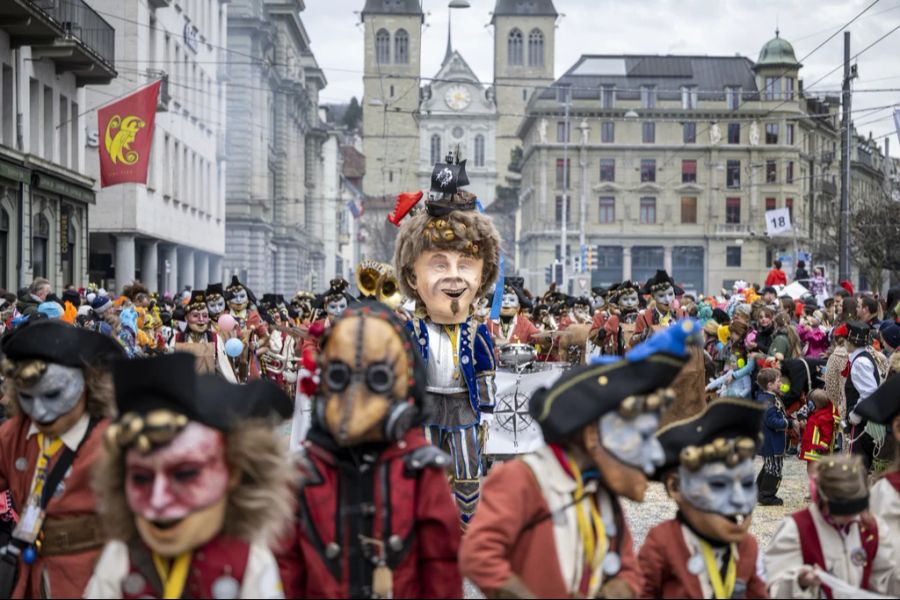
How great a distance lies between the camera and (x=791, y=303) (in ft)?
62.4

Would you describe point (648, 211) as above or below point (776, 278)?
above

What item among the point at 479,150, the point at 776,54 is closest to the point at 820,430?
the point at 776,54

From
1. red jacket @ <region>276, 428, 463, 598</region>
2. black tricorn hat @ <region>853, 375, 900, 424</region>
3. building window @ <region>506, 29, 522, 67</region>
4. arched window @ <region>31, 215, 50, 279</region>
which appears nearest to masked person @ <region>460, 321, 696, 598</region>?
red jacket @ <region>276, 428, 463, 598</region>

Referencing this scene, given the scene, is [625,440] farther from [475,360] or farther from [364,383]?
[475,360]

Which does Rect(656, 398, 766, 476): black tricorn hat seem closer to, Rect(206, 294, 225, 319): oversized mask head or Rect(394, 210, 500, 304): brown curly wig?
Rect(394, 210, 500, 304): brown curly wig

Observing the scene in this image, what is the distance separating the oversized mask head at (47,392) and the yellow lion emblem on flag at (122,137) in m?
20.1

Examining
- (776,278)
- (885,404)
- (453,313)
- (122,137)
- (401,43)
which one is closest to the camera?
(885,404)

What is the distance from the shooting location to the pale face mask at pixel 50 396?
5086 mm

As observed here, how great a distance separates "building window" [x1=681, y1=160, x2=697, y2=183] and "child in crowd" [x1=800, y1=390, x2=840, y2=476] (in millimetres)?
76448

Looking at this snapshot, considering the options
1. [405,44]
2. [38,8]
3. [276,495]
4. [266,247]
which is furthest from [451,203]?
[405,44]

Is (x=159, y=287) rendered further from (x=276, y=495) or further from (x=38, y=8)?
(x=276, y=495)

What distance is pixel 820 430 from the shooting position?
35.7 ft

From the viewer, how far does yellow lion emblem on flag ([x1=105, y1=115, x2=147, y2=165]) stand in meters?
24.5

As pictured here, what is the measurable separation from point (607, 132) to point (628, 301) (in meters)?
70.5
